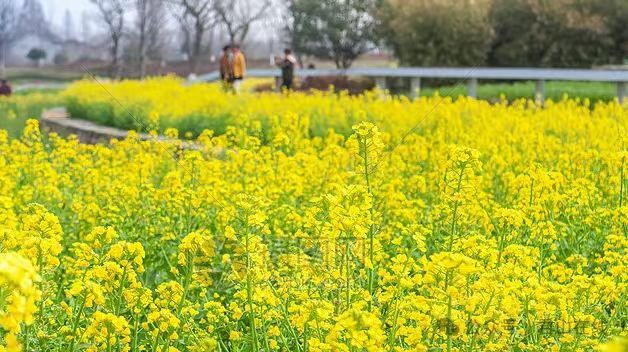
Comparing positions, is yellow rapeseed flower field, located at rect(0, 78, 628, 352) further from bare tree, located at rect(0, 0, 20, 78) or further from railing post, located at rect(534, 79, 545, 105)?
railing post, located at rect(534, 79, 545, 105)

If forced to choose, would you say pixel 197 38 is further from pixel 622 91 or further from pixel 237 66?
pixel 622 91

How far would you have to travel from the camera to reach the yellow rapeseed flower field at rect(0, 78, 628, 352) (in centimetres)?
259

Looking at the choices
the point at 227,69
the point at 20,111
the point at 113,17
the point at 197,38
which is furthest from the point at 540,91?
the point at 197,38

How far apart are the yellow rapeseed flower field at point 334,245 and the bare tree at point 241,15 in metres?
31.0

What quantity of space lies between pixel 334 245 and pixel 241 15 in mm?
41167

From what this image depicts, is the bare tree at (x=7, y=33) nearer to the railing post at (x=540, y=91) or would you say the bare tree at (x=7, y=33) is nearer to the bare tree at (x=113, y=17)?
the bare tree at (x=113, y=17)

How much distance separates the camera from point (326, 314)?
2.44m

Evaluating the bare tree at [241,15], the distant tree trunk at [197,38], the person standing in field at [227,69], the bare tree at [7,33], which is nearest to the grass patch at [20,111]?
the person standing in field at [227,69]

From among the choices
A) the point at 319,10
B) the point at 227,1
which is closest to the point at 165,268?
the point at 319,10

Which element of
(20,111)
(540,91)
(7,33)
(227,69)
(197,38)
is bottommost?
(20,111)

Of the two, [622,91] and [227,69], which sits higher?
[227,69]

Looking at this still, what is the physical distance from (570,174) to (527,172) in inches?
47.5

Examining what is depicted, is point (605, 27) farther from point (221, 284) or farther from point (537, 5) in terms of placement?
point (221, 284)

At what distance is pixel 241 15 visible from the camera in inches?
1703
